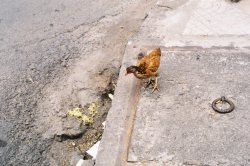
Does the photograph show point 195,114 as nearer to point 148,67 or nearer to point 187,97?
point 187,97

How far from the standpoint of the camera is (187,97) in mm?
4164

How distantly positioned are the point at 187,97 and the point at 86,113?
1132mm

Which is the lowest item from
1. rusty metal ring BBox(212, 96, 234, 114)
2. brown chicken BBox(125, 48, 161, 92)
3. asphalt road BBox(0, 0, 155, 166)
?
asphalt road BBox(0, 0, 155, 166)

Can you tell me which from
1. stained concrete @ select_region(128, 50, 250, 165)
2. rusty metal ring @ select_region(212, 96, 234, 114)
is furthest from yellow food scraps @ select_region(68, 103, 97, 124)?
rusty metal ring @ select_region(212, 96, 234, 114)

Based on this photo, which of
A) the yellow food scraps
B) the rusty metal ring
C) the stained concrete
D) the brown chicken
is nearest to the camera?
the stained concrete

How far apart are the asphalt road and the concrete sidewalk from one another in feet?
2.37

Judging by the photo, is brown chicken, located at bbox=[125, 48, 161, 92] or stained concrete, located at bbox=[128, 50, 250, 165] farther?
brown chicken, located at bbox=[125, 48, 161, 92]

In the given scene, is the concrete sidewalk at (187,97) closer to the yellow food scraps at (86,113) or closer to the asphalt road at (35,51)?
the yellow food scraps at (86,113)

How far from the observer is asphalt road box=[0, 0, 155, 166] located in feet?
13.7

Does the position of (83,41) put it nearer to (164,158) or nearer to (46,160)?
(46,160)

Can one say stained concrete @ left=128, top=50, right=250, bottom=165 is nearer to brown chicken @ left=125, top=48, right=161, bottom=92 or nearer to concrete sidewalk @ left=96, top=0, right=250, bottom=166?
concrete sidewalk @ left=96, top=0, right=250, bottom=166

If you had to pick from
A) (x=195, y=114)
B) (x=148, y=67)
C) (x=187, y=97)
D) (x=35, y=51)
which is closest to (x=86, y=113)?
(x=148, y=67)

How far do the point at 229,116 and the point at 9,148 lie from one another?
86.6 inches

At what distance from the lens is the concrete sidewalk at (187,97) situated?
3.62 m
